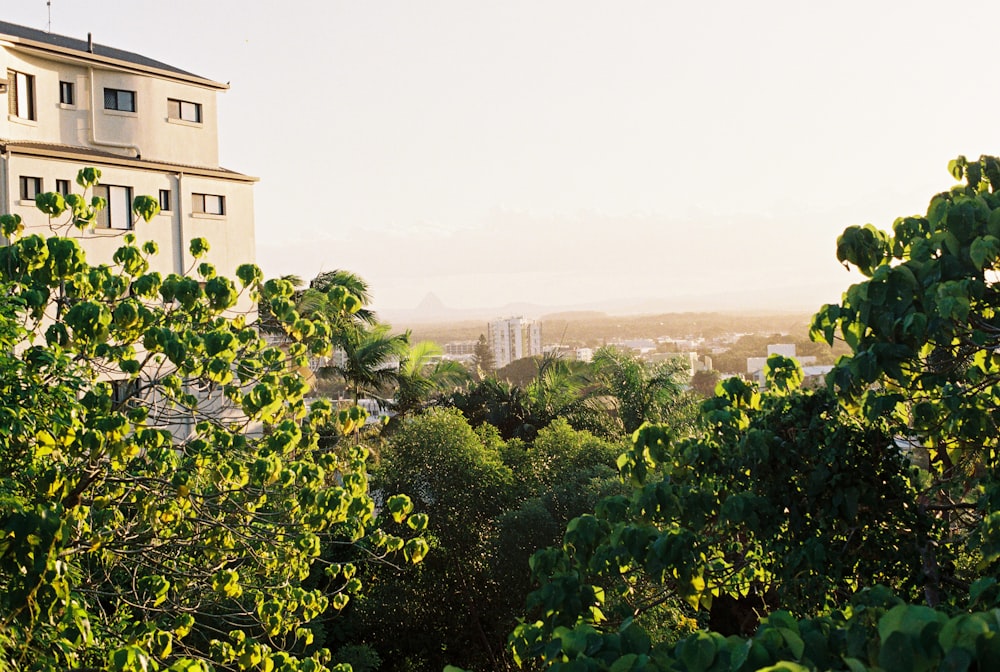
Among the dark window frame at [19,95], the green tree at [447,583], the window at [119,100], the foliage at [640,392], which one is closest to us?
the green tree at [447,583]

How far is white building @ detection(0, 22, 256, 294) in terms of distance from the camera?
2059 centimetres

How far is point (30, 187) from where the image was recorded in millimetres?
20297

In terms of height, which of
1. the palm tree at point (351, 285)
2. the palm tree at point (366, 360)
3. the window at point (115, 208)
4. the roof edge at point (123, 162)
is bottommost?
the palm tree at point (366, 360)

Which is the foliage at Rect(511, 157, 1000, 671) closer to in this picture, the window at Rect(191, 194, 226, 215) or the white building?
the white building

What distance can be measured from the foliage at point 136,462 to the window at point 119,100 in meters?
16.7

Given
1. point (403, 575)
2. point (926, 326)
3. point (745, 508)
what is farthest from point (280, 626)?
point (403, 575)

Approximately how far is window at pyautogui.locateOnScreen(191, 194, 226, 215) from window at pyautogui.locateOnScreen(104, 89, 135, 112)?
8.52ft

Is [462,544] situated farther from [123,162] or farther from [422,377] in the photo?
[123,162]

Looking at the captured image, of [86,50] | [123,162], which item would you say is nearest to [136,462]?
[123,162]

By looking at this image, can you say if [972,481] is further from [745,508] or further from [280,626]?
[280,626]

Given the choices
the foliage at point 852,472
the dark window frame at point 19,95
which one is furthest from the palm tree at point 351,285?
the foliage at point 852,472

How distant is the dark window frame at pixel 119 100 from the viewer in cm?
2302

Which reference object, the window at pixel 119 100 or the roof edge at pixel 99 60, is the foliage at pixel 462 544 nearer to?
the window at pixel 119 100

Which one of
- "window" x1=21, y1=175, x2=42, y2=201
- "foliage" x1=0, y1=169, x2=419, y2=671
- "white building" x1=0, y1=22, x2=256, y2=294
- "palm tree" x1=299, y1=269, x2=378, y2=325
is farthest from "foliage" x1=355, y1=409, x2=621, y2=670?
"window" x1=21, y1=175, x2=42, y2=201
